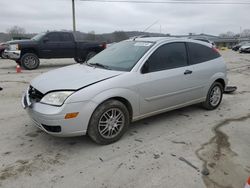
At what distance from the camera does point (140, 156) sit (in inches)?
138

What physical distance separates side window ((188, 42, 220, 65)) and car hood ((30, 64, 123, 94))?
1.83 meters

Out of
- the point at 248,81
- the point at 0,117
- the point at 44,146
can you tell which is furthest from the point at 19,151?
the point at 248,81

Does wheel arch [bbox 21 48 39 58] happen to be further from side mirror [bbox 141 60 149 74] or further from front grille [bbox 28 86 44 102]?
side mirror [bbox 141 60 149 74]

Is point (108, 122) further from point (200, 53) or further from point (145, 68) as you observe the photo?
point (200, 53)

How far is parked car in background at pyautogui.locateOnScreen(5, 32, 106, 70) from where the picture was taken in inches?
478

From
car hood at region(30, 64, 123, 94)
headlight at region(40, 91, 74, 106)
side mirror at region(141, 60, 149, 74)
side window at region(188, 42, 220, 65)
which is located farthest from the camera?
side window at region(188, 42, 220, 65)

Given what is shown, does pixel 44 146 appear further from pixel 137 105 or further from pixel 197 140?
pixel 197 140

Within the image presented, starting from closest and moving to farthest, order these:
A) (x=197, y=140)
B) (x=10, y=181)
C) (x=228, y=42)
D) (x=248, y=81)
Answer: (x=10, y=181)
(x=197, y=140)
(x=248, y=81)
(x=228, y=42)

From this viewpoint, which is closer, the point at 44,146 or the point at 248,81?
the point at 44,146

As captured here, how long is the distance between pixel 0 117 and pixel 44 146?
5.90 ft

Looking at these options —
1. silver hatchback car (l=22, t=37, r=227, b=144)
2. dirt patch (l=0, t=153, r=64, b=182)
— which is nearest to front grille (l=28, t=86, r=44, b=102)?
silver hatchback car (l=22, t=37, r=227, b=144)

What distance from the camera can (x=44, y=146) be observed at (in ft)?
12.4

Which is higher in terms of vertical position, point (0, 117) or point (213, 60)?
point (213, 60)

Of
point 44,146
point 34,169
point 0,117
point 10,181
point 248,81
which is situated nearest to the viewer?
point 10,181
